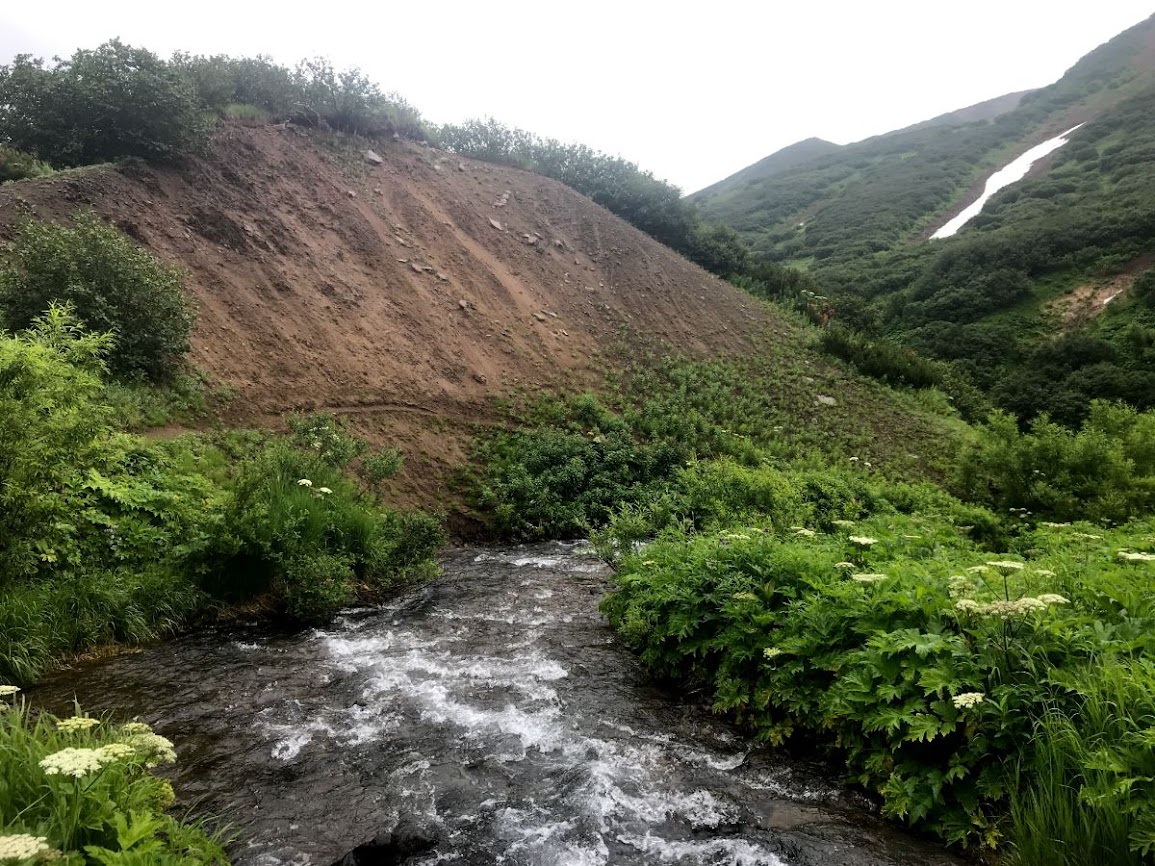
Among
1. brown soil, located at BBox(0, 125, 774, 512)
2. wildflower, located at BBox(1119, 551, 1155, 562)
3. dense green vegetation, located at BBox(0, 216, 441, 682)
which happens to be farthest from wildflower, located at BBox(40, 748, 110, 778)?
brown soil, located at BBox(0, 125, 774, 512)

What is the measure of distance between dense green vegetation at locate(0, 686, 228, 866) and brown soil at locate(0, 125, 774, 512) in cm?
926

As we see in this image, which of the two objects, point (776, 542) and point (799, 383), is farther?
point (799, 383)

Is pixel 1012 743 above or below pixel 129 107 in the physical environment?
below

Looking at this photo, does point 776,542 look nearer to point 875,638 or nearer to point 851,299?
point 875,638

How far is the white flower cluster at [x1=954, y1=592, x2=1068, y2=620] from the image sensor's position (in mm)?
3480

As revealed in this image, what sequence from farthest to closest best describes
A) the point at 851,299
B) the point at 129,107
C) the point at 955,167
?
the point at 955,167, the point at 851,299, the point at 129,107

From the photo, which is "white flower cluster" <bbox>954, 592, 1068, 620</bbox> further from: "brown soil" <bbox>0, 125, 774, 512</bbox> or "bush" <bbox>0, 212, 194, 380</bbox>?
"bush" <bbox>0, 212, 194, 380</bbox>

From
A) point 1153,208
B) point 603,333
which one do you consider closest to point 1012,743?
point 603,333

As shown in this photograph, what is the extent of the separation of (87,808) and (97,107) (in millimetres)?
19146

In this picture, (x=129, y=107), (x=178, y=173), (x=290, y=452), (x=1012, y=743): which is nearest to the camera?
(x=1012, y=743)

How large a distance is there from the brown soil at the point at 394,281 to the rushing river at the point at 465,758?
648 cm


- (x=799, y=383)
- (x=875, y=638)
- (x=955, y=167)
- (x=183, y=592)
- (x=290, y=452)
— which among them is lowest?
(x=799, y=383)

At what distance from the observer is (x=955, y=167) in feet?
209

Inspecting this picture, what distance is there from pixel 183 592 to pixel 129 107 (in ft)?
50.1
